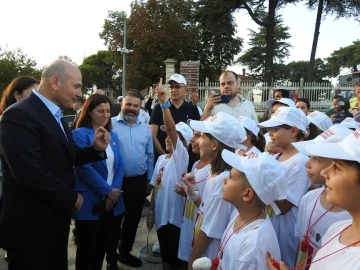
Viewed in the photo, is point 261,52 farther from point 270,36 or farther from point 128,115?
point 128,115

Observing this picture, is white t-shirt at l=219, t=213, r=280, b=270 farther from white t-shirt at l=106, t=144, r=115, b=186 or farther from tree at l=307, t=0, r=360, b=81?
tree at l=307, t=0, r=360, b=81

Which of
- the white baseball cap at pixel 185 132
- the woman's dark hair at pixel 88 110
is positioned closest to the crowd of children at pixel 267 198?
the white baseball cap at pixel 185 132

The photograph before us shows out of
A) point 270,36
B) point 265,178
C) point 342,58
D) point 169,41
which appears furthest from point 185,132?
point 342,58

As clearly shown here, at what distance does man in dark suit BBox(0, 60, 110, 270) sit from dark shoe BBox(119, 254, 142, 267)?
141 centimetres

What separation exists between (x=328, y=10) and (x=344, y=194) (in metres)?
26.0

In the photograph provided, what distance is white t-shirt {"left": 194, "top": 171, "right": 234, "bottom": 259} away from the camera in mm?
2287

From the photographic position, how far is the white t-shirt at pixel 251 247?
1755 millimetres

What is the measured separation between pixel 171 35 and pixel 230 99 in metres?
25.6

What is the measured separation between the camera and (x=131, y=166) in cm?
388

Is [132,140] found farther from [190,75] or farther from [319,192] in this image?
[190,75]

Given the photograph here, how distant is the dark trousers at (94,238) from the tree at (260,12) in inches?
839

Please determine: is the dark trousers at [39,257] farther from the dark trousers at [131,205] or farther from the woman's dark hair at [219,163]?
the dark trousers at [131,205]

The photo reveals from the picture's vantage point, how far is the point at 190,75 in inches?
537

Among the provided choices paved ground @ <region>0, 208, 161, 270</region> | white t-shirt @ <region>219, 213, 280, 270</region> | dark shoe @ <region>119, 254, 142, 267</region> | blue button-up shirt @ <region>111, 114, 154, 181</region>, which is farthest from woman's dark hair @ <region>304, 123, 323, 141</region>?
dark shoe @ <region>119, 254, 142, 267</region>
